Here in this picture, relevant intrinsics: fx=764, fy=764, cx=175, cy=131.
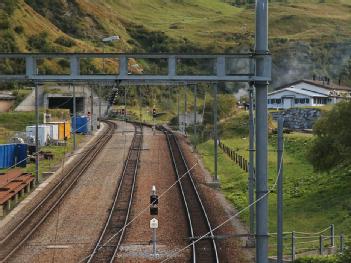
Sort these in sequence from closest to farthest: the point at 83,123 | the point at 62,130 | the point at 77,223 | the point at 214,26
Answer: the point at 77,223 → the point at 62,130 → the point at 83,123 → the point at 214,26

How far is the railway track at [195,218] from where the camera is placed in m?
21.1

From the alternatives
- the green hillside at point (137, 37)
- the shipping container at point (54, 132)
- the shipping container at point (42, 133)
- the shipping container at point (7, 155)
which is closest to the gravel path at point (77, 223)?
the shipping container at point (7, 155)

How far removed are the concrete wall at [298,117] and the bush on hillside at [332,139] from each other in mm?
39697

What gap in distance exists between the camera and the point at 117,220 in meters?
27.1

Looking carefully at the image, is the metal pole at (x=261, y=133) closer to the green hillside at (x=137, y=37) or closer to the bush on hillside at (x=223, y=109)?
the bush on hillside at (x=223, y=109)

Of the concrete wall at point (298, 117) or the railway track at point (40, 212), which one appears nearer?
the railway track at point (40, 212)

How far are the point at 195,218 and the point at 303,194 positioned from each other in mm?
6604

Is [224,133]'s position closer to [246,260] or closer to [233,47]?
[246,260]

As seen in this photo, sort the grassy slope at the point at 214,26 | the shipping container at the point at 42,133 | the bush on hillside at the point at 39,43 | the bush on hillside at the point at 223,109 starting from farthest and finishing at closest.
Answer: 1. the grassy slope at the point at 214,26
2. the bush on hillside at the point at 39,43
3. the bush on hillside at the point at 223,109
4. the shipping container at the point at 42,133

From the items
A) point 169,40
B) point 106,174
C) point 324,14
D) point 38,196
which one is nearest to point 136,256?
point 38,196

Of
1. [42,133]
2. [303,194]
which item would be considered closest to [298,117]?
[42,133]

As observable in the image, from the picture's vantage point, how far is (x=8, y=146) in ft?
143

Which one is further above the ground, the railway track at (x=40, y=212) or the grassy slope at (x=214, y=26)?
the grassy slope at (x=214, y=26)

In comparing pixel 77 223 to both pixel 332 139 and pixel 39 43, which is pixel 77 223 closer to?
pixel 332 139
